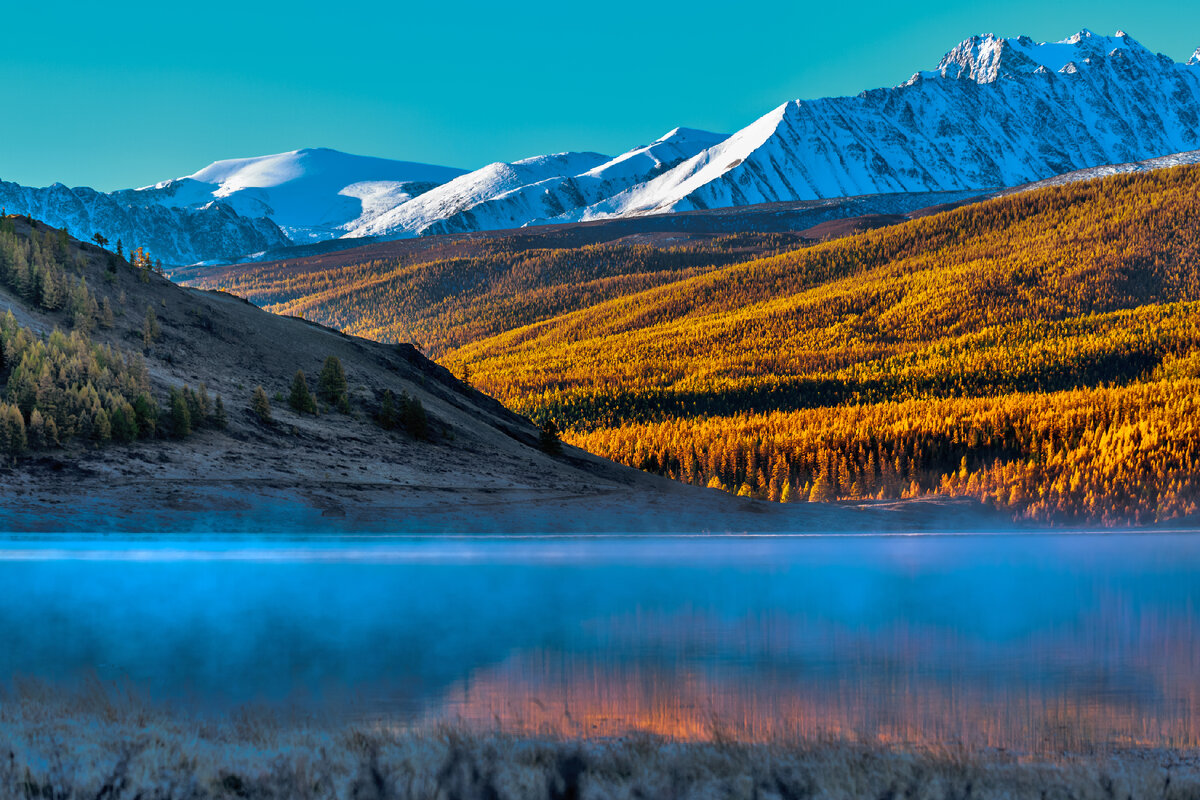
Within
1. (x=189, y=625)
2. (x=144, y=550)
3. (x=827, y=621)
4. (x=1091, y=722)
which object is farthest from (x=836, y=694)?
(x=144, y=550)

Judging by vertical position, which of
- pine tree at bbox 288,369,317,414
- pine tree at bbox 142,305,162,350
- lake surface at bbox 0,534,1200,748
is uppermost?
pine tree at bbox 142,305,162,350

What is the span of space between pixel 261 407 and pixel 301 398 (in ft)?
14.0

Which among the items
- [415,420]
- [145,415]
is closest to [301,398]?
[415,420]

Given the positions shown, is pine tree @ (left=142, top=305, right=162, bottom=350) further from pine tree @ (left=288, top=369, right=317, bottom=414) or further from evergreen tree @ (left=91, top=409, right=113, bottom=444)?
evergreen tree @ (left=91, top=409, right=113, bottom=444)

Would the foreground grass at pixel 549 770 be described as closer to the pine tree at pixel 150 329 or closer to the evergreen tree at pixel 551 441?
the pine tree at pixel 150 329

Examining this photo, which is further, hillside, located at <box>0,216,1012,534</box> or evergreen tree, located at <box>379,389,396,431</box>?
evergreen tree, located at <box>379,389,396,431</box>

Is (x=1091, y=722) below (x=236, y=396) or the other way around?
below

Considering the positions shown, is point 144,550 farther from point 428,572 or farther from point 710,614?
point 710,614

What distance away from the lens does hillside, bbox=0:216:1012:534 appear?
1495 inches

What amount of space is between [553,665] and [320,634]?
537 cm

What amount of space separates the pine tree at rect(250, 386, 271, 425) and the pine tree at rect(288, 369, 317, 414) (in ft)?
10.0

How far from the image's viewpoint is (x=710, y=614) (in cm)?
2322

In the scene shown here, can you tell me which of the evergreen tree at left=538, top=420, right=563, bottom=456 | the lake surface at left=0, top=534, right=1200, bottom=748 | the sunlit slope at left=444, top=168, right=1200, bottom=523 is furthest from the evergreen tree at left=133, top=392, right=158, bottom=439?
the sunlit slope at left=444, top=168, right=1200, bottom=523

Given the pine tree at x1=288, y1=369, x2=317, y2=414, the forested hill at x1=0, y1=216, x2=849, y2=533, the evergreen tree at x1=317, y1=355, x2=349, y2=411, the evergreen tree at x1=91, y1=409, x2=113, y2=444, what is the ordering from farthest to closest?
the evergreen tree at x1=317, y1=355, x2=349, y2=411
the pine tree at x1=288, y1=369, x2=317, y2=414
the evergreen tree at x1=91, y1=409, x2=113, y2=444
the forested hill at x1=0, y1=216, x2=849, y2=533
